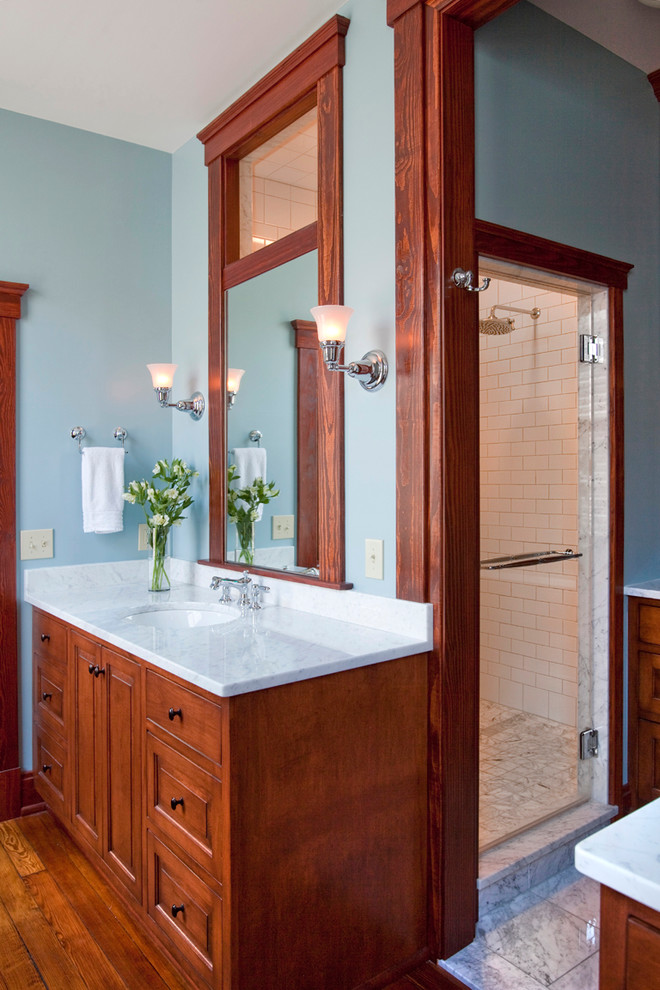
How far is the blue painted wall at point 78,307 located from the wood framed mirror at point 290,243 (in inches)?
16.7

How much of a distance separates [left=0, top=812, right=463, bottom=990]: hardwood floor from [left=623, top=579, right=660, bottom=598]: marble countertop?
145 cm

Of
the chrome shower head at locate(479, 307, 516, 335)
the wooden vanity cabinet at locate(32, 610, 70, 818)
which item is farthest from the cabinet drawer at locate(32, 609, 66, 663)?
the chrome shower head at locate(479, 307, 516, 335)

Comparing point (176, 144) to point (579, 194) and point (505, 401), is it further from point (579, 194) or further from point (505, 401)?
point (505, 401)

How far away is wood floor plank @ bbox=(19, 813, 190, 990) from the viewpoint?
1.94 meters

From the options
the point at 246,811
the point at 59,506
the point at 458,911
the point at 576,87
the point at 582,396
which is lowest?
the point at 458,911

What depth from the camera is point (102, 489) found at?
3.02 metres

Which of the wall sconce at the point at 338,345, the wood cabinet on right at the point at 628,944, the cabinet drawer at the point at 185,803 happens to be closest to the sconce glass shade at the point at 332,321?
the wall sconce at the point at 338,345

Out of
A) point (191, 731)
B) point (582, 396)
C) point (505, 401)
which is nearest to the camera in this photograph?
point (191, 731)

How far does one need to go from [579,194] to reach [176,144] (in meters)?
1.85

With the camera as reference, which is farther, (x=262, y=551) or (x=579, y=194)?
(x=262, y=551)

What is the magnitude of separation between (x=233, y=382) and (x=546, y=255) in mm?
1295

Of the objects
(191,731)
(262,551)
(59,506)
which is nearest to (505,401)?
(262,551)

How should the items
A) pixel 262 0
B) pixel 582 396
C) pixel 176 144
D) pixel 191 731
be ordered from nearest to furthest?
pixel 191 731 → pixel 262 0 → pixel 582 396 → pixel 176 144

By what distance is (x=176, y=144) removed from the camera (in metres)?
3.24
